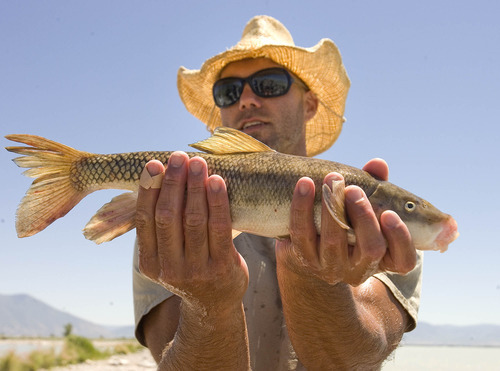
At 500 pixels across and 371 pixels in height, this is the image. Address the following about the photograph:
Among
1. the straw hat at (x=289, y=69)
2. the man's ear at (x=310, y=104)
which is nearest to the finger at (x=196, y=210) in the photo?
the straw hat at (x=289, y=69)

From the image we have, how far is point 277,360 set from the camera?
16.1 ft

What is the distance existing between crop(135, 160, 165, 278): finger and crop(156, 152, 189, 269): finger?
2.2 inches

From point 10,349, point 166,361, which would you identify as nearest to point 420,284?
point 166,361

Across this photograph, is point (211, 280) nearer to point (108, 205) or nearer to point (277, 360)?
point (108, 205)

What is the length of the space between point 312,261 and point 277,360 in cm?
202

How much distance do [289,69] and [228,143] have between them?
357cm

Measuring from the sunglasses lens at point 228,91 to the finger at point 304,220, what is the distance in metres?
3.24

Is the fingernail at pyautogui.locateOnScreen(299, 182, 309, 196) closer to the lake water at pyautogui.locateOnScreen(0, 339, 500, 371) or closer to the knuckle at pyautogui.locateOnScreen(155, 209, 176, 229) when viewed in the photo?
the knuckle at pyautogui.locateOnScreen(155, 209, 176, 229)

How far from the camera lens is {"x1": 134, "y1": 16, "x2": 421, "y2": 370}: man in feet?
10.3

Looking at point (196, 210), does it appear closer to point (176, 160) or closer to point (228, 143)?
point (176, 160)

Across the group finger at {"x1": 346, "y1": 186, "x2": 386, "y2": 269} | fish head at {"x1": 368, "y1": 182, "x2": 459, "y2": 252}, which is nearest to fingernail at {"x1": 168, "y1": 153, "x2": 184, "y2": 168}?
finger at {"x1": 346, "y1": 186, "x2": 386, "y2": 269}

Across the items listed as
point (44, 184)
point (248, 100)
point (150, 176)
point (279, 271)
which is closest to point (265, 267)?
point (279, 271)

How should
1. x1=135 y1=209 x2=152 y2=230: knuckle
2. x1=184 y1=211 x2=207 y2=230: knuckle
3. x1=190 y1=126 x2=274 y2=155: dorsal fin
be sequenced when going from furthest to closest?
x1=190 y1=126 x2=274 y2=155: dorsal fin
x1=135 y1=209 x2=152 y2=230: knuckle
x1=184 y1=211 x2=207 y2=230: knuckle

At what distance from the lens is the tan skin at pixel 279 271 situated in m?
3.07
